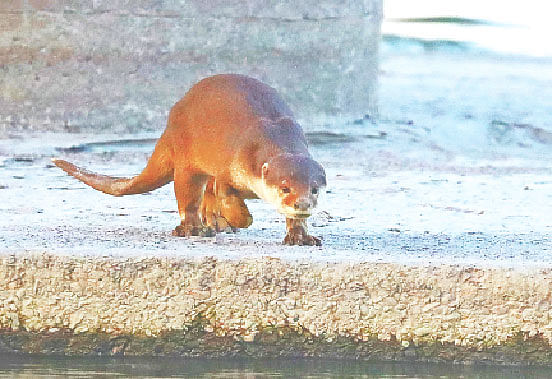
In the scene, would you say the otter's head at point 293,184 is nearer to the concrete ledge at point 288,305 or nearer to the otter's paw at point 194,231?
the concrete ledge at point 288,305

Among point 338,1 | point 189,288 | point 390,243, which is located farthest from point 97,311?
point 338,1

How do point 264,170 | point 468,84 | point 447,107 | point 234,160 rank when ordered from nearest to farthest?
1. point 264,170
2. point 234,160
3. point 447,107
4. point 468,84

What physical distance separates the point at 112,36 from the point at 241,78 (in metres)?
4.37

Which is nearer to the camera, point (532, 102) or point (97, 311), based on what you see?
point (97, 311)

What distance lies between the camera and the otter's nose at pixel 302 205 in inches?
229

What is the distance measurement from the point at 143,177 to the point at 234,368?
1.86 meters

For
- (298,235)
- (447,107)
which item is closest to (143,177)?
(298,235)

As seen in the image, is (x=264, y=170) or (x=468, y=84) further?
(x=468, y=84)

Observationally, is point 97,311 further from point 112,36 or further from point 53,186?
point 112,36

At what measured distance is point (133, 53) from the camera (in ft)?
35.8

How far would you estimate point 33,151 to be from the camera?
10.3 metres

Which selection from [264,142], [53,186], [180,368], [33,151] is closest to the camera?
[180,368]

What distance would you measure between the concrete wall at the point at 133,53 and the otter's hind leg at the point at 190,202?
4.39 metres

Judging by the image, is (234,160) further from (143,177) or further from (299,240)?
(143,177)
